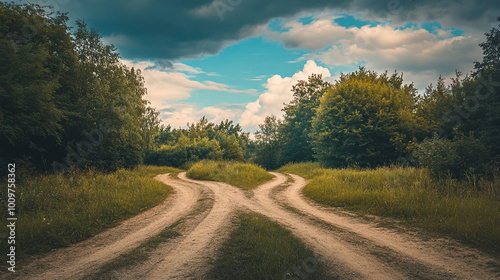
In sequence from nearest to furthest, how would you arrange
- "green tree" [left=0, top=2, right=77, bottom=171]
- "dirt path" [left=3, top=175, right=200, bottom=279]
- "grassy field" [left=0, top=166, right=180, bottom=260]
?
"dirt path" [left=3, top=175, right=200, bottom=279] → "grassy field" [left=0, top=166, right=180, bottom=260] → "green tree" [left=0, top=2, right=77, bottom=171]

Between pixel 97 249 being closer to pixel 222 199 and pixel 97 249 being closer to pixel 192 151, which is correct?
pixel 222 199

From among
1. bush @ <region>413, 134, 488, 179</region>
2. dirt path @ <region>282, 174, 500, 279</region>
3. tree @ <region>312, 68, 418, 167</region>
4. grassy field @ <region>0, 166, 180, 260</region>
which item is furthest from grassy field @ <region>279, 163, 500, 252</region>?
tree @ <region>312, 68, 418, 167</region>

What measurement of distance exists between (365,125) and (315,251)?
2176 centimetres

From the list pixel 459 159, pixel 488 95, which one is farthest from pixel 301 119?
pixel 459 159

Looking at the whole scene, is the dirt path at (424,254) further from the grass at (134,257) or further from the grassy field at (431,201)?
the grass at (134,257)

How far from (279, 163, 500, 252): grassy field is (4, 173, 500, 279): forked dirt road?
2.97ft

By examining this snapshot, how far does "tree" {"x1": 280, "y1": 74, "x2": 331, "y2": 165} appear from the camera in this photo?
4544 centimetres

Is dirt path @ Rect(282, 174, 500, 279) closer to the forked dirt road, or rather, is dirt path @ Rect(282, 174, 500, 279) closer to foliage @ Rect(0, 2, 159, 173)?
the forked dirt road

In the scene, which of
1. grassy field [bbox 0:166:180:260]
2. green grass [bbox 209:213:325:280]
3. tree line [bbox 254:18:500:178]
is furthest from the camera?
tree line [bbox 254:18:500:178]

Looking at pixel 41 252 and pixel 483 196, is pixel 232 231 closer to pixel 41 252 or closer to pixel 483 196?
pixel 41 252

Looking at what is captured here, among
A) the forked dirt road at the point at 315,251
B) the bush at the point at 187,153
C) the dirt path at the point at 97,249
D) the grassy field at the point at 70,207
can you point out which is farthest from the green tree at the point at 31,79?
the bush at the point at 187,153

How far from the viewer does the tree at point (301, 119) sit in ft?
149

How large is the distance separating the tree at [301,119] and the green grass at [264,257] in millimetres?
39165

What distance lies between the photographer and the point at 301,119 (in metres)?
46.3
